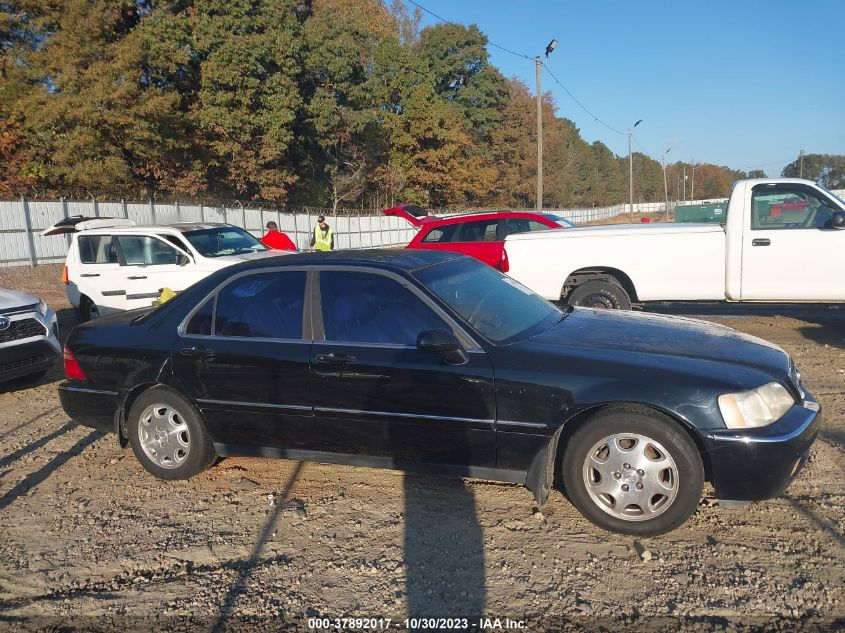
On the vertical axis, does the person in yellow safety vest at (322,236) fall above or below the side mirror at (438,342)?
above

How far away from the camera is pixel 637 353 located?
3.81m

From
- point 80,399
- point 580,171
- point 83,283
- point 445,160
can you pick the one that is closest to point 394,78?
point 445,160

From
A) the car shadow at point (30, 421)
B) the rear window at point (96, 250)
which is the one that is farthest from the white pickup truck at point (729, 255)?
the rear window at point (96, 250)

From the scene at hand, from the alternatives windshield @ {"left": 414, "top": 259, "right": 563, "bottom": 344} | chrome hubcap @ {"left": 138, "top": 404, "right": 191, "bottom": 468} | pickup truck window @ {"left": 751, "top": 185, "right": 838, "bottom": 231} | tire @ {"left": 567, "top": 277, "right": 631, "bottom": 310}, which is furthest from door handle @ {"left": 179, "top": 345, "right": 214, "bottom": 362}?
pickup truck window @ {"left": 751, "top": 185, "right": 838, "bottom": 231}

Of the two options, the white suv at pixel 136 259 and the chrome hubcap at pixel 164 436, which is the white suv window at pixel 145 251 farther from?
the chrome hubcap at pixel 164 436

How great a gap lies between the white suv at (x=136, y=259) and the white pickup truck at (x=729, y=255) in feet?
16.1

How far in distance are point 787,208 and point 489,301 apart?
5.37 metres

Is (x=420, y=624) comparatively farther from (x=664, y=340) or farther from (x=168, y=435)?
(x=168, y=435)

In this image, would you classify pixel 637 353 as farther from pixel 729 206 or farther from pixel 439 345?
pixel 729 206

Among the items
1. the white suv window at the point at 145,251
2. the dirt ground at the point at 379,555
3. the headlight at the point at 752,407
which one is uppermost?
the white suv window at the point at 145,251

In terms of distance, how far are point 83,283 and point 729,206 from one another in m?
9.23

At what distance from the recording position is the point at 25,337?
712 centimetres

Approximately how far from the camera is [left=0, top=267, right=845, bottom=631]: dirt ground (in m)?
3.10

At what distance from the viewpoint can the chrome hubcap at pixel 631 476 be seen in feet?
11.7
